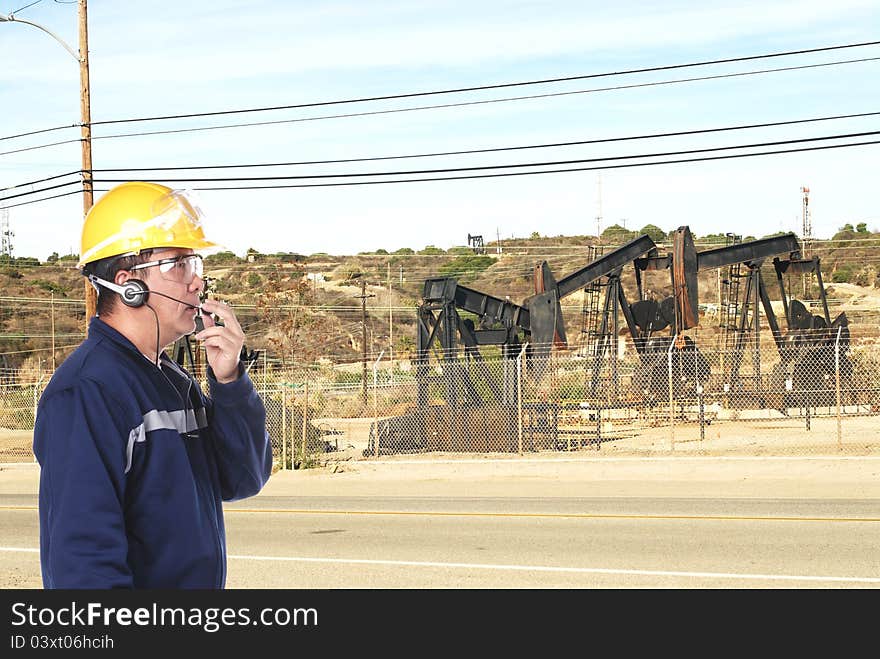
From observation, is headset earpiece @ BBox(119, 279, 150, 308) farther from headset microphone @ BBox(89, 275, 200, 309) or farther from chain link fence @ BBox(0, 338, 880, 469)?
chain link fence @ BBox(0, 338, 880, 469)

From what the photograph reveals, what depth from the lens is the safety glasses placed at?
9.78 ft

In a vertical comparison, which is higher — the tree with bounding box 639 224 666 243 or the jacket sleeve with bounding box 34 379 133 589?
the tree with bounding box 639 224 666 243

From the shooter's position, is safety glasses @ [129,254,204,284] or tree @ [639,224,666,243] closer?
safety glasses @ [129,254,204,284]

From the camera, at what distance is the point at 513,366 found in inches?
890

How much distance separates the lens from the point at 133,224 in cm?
297

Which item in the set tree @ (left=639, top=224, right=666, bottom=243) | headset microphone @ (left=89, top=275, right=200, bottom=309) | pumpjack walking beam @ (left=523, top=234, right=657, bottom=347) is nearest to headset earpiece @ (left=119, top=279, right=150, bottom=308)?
headset microphone @ (left=89, top=275, right=200, bottom=309)

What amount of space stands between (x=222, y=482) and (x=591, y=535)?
9.51 meters

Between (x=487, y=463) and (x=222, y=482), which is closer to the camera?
(x=222, y=482)

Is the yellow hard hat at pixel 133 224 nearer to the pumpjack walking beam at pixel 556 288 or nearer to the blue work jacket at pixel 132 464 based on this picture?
the blue work jacket at pixel 132 464

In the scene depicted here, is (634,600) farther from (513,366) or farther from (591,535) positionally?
(513,366)

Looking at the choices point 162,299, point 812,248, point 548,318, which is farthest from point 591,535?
point 812,248

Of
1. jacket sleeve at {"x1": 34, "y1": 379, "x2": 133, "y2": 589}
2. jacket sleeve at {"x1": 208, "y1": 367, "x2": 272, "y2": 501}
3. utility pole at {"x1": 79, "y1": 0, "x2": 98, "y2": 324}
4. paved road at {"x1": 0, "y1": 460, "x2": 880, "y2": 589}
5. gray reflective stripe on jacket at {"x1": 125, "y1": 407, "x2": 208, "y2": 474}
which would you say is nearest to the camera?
jacket sleeve at {"x1": 34, "y1": 379, "x2": 133, "y2": 589}

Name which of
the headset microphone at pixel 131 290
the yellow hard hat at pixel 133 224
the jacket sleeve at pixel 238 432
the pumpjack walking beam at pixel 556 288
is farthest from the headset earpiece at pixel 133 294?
the pumpjack walking beam at pixel 556 288

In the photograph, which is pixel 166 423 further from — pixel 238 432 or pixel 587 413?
pixel 587 413
